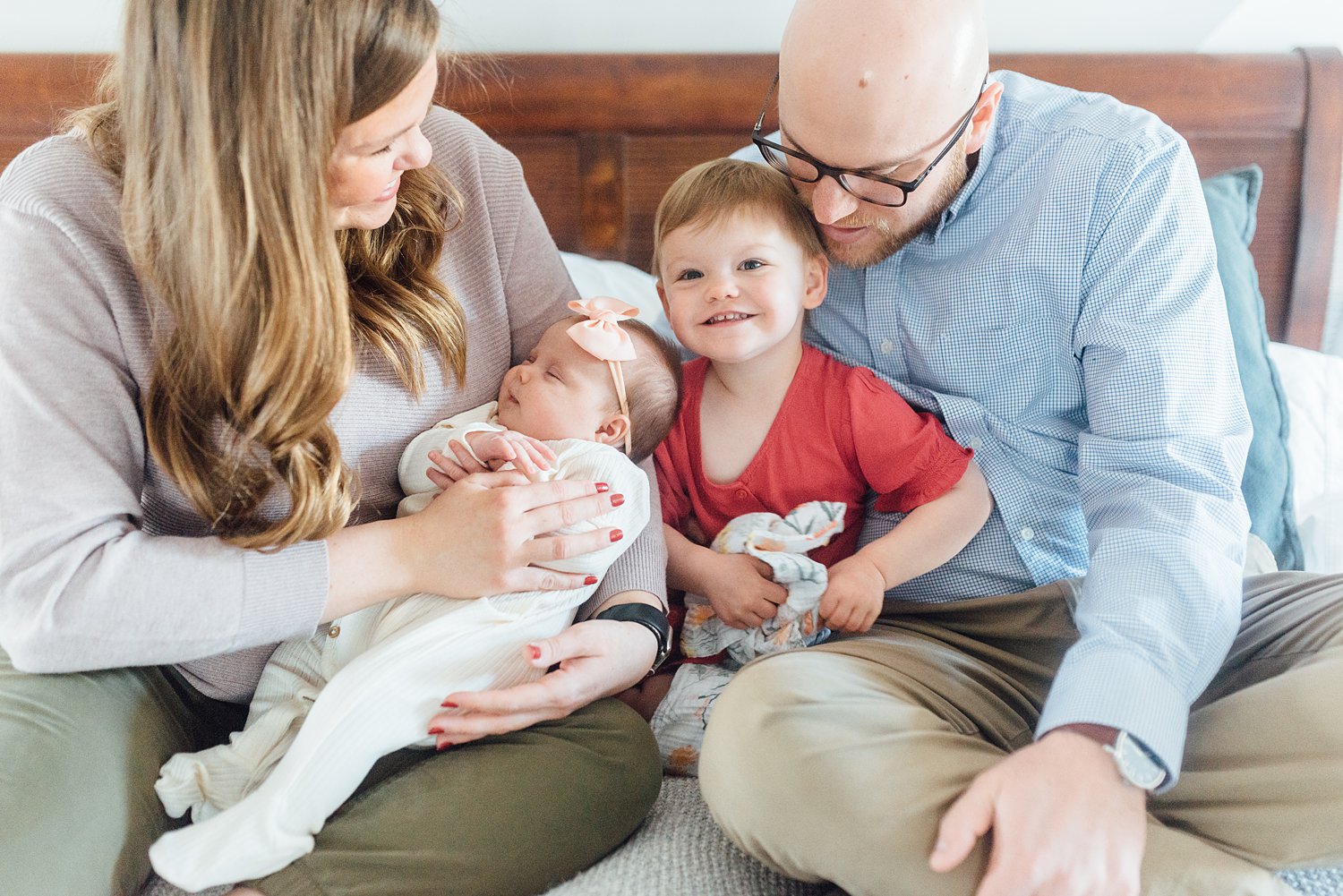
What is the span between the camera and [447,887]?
1008mm

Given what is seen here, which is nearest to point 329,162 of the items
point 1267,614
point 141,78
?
point 141,78

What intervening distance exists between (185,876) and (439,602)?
0.35 metres

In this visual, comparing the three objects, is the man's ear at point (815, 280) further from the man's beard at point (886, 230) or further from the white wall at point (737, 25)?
the white wall at point (737, 25)

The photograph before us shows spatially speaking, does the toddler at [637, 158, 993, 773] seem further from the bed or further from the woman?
the bed

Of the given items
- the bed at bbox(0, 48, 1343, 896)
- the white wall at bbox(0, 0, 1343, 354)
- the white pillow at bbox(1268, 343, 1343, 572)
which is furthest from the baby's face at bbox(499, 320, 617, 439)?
the white pillow at bbox(1268, 343, 1343, 572)

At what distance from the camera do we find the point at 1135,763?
94 centimetres

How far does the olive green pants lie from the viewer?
3.19 feet

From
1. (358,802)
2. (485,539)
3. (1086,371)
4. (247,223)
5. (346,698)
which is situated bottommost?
(358,802)

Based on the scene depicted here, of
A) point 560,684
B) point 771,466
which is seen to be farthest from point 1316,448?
point 560,684

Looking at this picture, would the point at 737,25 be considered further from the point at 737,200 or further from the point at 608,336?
the point at 608,336

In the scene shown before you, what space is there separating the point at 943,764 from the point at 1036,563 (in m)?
0.49

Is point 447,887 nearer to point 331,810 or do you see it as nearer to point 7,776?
point 331,810

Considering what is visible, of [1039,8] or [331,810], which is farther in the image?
[1039,8]

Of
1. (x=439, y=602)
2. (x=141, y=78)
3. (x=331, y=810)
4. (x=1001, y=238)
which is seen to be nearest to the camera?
(x=141, y=78)
